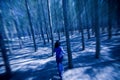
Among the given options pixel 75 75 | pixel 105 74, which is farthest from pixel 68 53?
pixel 105 74

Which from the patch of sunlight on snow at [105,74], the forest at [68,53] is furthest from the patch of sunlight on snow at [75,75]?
the patch of sunlight on snow at [105,74]

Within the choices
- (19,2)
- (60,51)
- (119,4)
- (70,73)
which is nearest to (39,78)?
(70,73)

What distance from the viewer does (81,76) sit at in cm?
671

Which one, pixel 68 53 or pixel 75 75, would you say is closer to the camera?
pixel 75 75

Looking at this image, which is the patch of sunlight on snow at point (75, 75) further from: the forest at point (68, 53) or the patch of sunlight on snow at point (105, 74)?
the patch of sunlight on snow at point (105, 74)

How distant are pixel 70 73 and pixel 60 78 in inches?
39.4

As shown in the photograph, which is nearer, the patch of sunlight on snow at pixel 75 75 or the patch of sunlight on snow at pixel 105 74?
the patch of sunlight on snow at pixel 105 74

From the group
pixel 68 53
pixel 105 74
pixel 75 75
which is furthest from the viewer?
pixel 68 53

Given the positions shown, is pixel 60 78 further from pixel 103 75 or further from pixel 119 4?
pixel 119 4

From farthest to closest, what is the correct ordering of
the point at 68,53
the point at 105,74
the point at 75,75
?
the point at 68,53 < the point at 75,75 < the point at 105,74

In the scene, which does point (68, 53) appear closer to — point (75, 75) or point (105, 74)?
point (75, 75)

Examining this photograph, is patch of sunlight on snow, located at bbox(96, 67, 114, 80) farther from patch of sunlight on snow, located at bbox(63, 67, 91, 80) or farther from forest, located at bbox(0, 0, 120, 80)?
patch of sunlight on snow, located at bbox(63, 67, 91, 80)

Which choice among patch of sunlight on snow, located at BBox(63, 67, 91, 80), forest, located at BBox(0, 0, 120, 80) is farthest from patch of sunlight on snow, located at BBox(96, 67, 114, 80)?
patch of sunlight on snow, located at BBox(63, 67, 91, 80)

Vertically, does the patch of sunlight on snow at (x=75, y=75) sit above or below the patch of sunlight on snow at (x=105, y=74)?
below
